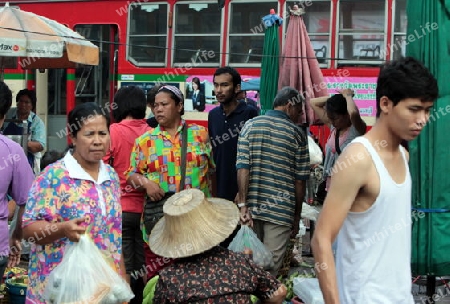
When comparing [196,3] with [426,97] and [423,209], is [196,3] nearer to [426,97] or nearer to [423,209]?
[423,209]

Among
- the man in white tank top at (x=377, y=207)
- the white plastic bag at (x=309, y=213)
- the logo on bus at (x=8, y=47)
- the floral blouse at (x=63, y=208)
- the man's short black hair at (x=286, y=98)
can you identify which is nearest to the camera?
the man in white tank top at (x=377, y=207)

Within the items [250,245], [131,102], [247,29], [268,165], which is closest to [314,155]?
[268,165]

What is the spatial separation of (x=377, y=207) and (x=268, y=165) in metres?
2.95

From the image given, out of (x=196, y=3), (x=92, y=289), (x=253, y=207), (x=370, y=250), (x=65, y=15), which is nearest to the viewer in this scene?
(x=370, y=250)

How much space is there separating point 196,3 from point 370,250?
1051 centimetres

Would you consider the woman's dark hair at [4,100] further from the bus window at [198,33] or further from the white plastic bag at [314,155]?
the bus window at [198,33]

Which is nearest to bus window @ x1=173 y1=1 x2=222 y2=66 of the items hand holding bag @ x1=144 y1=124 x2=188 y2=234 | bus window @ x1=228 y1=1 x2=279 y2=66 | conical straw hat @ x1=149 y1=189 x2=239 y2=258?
bus window @ x1=228 y1=1 x2=279 y2=66

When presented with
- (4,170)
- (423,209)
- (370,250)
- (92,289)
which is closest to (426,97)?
(370,250)

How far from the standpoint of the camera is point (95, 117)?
350 cm

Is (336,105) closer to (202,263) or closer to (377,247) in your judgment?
(202,263)

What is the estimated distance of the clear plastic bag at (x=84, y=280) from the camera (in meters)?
3.04

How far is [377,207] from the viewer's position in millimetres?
2521

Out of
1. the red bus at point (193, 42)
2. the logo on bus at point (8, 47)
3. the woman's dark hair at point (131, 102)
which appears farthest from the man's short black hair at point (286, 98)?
the red bus at point (193, 42)

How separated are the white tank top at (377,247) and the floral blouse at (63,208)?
1.34m
